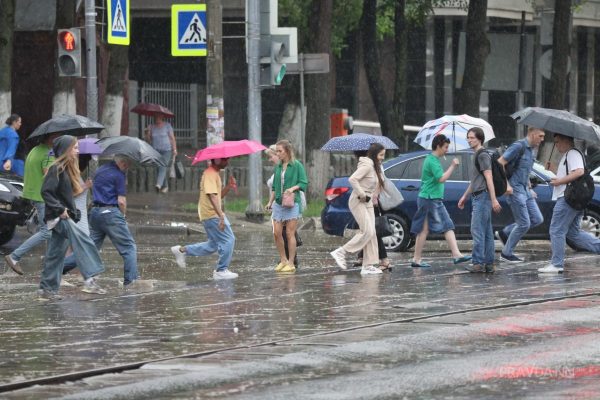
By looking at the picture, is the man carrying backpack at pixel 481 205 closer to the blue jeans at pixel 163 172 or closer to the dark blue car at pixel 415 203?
the dark blue car at pixel 415 203

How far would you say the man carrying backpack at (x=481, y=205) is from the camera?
17.4 meters

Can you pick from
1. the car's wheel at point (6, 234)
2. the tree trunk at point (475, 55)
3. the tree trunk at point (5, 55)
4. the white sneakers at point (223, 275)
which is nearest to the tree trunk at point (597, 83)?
the tree trunk at point (475, 55)

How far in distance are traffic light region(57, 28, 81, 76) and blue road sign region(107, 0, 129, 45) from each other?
3.34 feet

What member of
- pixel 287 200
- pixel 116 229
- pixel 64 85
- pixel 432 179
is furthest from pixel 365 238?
pixel 64 85

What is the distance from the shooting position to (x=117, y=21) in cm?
2509

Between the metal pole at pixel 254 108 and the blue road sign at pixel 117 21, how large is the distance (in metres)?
2.36

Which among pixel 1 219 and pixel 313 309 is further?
pixel 1 219

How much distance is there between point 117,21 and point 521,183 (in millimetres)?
9091

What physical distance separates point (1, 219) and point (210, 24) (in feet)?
22.6

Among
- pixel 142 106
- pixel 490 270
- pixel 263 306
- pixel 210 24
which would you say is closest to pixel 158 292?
pixel 263 306

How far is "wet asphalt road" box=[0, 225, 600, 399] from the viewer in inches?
370

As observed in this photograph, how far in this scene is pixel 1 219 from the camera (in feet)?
69.6

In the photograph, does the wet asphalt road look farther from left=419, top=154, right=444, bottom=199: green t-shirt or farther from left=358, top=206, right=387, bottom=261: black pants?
left=419, top=154, right=444, bottom=199: green t-shirt

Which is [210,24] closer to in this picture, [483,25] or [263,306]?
[483,25]
